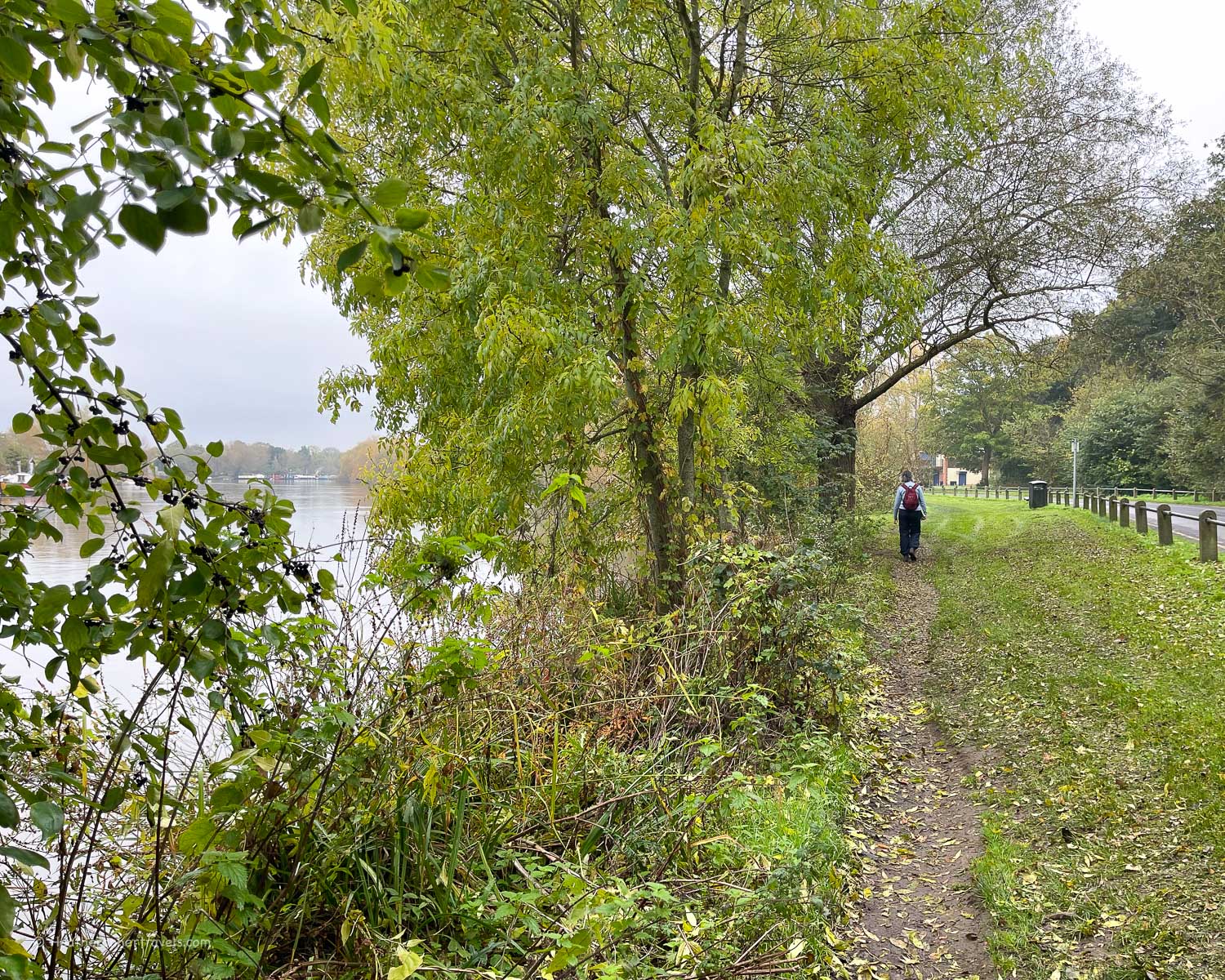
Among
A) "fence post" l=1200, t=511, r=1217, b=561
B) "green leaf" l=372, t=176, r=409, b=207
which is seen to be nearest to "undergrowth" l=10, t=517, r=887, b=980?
"green leaf" l=372, t=176, r=409, b=207

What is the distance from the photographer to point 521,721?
3.74 meters

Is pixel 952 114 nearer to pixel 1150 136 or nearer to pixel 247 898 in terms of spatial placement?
pixel 247 898

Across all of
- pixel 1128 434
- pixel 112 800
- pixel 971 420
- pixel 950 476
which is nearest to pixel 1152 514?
pixel 1128 434

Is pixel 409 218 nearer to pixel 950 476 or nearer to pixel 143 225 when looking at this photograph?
pixel 143 225

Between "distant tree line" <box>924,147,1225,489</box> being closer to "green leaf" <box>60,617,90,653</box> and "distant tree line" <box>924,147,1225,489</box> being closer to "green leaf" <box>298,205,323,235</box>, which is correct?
"green leaf" <box>298,205,323,235</box>

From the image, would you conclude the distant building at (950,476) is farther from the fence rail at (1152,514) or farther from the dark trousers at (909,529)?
the dark trousers at (909,529)

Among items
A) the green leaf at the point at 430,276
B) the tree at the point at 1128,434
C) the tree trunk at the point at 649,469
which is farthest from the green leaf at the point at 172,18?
the tree at the point at 1128,434

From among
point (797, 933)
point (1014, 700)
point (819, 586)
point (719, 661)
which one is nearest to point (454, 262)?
point (719, 661)

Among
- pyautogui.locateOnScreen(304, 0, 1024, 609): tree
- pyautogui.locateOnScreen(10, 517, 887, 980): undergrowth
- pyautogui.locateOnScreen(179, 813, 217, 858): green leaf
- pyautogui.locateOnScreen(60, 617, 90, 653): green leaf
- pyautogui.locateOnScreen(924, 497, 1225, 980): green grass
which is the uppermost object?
pyautogui.locateOnScreen(304, 0, 1024, 609): tree

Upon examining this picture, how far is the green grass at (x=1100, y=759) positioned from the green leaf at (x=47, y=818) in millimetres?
3731

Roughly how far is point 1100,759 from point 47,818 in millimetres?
5970

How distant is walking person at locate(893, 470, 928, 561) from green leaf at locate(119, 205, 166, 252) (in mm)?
14869

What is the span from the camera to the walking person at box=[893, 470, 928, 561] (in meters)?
14.8

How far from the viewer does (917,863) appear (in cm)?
450
